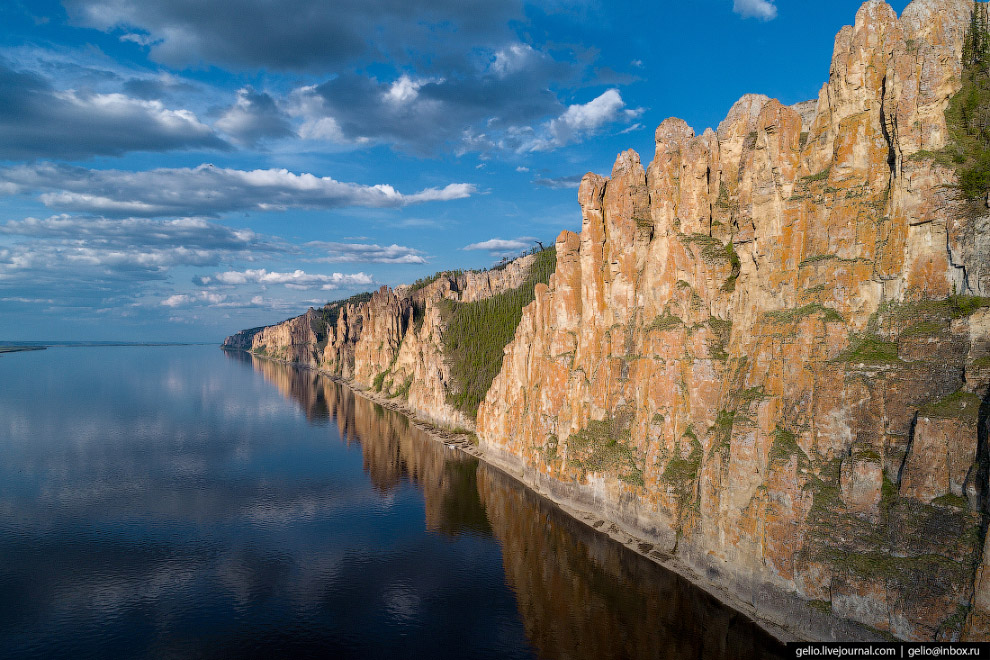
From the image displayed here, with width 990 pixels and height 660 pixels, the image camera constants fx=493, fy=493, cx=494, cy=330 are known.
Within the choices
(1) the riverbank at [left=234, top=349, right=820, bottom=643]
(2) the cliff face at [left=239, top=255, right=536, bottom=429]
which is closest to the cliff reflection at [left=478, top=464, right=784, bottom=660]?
(1) the riverbank at [left=234, top=349, right=820, bottom=643]

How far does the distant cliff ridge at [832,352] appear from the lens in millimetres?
30703

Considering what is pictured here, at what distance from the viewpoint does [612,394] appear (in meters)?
62.1

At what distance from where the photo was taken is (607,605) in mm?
44812

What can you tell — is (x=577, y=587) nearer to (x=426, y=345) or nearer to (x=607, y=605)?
(x=607, y=605)

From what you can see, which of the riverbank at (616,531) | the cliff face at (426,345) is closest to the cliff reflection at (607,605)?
the riverbank at (616,531)

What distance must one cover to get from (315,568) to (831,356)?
52.4m

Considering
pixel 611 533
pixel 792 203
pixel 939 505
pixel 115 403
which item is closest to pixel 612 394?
pixel 611 533

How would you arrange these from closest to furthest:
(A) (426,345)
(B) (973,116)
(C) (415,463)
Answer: (B) (973,116)
(C) (415,463)
(A) (426,345)

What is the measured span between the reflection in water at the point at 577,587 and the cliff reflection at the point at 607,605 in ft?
0.26

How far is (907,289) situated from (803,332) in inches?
277

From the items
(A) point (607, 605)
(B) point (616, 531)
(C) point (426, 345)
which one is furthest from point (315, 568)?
(C) point (426, 345)

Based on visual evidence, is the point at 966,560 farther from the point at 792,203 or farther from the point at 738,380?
the point at 792,203

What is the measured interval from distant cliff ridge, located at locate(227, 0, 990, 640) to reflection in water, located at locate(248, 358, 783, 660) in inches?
125

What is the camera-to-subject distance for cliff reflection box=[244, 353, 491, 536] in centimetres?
6844
